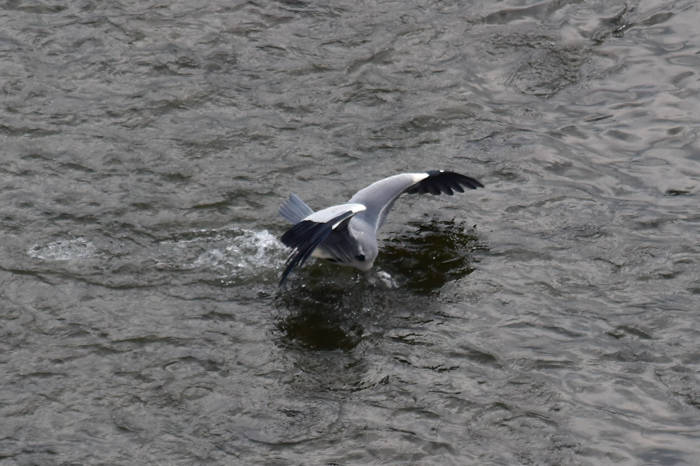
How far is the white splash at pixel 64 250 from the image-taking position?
694 cm

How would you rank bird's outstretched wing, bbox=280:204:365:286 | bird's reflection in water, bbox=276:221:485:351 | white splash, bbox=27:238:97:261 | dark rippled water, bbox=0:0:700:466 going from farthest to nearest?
A: white splash, bbox=27:238:97:261, bird's reflection in water, bbox=276:221:485:351, bird's outstretched wing, bbox=280:204:365:286, dark rippled water, bbox=0:0:700:466

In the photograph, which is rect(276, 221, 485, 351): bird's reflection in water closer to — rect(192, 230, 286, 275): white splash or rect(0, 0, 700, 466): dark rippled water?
rect(0, 0, 700, 466): dark rippled water

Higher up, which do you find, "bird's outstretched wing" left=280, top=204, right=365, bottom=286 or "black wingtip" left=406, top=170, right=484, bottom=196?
"bird's outstretched wing" left=280, top=204, right=365, bottom=286

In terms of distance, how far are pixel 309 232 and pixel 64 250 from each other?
1.97 meters

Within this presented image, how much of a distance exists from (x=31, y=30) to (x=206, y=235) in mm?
3919

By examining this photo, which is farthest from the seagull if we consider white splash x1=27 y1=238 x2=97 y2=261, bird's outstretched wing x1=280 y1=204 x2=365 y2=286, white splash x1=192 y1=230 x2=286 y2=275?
white splash x1=27 y1=238 x2=97 y2=261

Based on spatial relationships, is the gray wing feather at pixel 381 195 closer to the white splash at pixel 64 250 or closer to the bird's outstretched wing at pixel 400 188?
the bird's outstretched wing at pixel 400 188

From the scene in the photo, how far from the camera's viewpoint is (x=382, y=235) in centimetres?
765

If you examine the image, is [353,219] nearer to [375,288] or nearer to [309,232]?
[375,288]

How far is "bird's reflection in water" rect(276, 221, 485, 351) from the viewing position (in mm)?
6520

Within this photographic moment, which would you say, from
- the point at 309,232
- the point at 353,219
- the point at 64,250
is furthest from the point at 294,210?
the point at 64,250

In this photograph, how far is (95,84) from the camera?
356 inches

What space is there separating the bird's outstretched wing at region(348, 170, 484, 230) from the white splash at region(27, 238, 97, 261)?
6.73 feet

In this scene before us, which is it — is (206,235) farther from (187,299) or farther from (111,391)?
(111,391)
